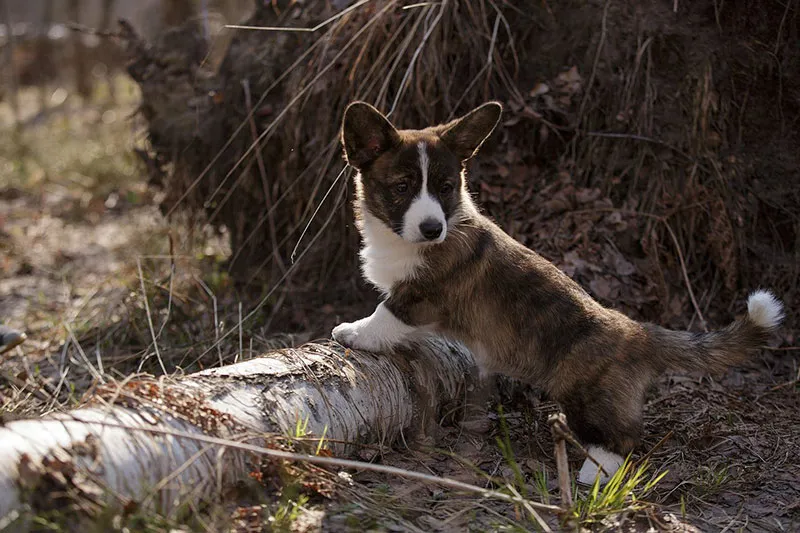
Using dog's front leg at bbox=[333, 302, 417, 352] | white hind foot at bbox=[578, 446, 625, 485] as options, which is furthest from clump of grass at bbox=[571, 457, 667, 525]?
dog's front leg at bbox=[333, 302, 417, 352]

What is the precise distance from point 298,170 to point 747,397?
3140mm

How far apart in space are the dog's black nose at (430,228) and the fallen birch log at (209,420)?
683 millimetres

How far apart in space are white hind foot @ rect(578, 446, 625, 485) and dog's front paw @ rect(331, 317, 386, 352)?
106 centimetres

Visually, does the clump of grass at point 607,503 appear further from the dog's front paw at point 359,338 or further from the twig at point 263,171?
the twig at point 263,171

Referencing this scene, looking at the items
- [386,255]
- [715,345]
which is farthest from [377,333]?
[715,345]

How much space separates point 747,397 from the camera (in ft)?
15.1

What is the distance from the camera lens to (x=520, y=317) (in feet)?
12.6

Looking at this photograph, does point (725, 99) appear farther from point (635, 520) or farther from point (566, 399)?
point (635, 520)

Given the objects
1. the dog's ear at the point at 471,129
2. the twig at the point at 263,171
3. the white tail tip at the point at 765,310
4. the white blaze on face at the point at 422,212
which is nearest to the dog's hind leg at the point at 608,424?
the white tail tip at the point at 765,310

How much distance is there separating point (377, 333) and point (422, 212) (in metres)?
0.64

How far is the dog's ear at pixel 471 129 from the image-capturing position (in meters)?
3.88

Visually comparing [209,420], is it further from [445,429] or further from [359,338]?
[445,429]

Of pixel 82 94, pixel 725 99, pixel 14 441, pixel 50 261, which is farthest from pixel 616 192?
pixel 82 94

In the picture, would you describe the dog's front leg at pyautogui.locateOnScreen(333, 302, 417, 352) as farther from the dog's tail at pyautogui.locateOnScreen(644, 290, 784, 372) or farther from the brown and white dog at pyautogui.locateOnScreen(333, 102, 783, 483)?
the dog's tail at pyautogui.locateOnScreen(644, 290, 784, 372)
